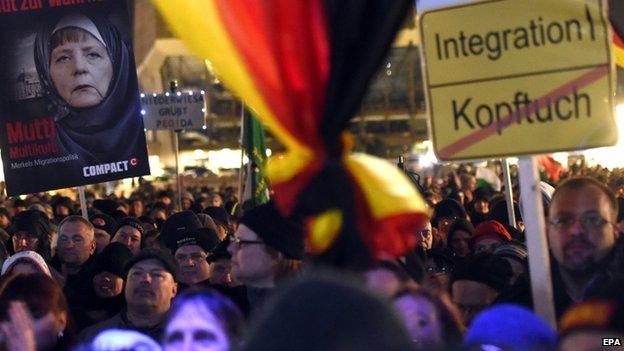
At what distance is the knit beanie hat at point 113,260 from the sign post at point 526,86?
322 centimetres

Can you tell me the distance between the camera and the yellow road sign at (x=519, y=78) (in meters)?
3.82

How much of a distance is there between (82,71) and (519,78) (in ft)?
15.4

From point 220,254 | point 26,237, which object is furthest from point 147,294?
point 26,237

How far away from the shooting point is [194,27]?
314 centimetres

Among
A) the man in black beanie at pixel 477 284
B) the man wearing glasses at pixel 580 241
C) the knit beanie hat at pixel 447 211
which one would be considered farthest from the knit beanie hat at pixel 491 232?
the man wearing glasses at pixel 580 241

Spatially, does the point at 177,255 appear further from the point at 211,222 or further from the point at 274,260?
the point at 274,260

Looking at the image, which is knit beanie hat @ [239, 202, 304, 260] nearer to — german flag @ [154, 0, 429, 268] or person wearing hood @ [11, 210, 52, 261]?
german flag @ [154, 0, 429, 268]

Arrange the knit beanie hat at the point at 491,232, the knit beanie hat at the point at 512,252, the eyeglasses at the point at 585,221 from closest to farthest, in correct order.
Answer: the eyeglasses at the point at 585,221 < the knit beanie hat at the point at 512,252 < the knit beanie hat at the point at 491,232

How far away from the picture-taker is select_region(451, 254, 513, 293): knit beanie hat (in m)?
4.71

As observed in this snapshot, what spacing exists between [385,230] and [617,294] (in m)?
A: 0.70

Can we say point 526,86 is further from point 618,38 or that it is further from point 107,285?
point 107,285

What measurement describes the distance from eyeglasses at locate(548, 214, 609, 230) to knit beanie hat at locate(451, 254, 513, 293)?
1.79 ft

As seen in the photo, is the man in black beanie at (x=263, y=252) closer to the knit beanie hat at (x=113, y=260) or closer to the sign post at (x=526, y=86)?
the sign post at (x=526, y=86)

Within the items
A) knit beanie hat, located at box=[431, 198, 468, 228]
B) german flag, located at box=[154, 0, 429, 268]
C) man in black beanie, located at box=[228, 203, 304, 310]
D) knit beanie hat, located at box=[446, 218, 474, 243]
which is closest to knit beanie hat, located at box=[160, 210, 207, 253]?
knit beanie hat, located at box=[446, 218, 474, 243]
